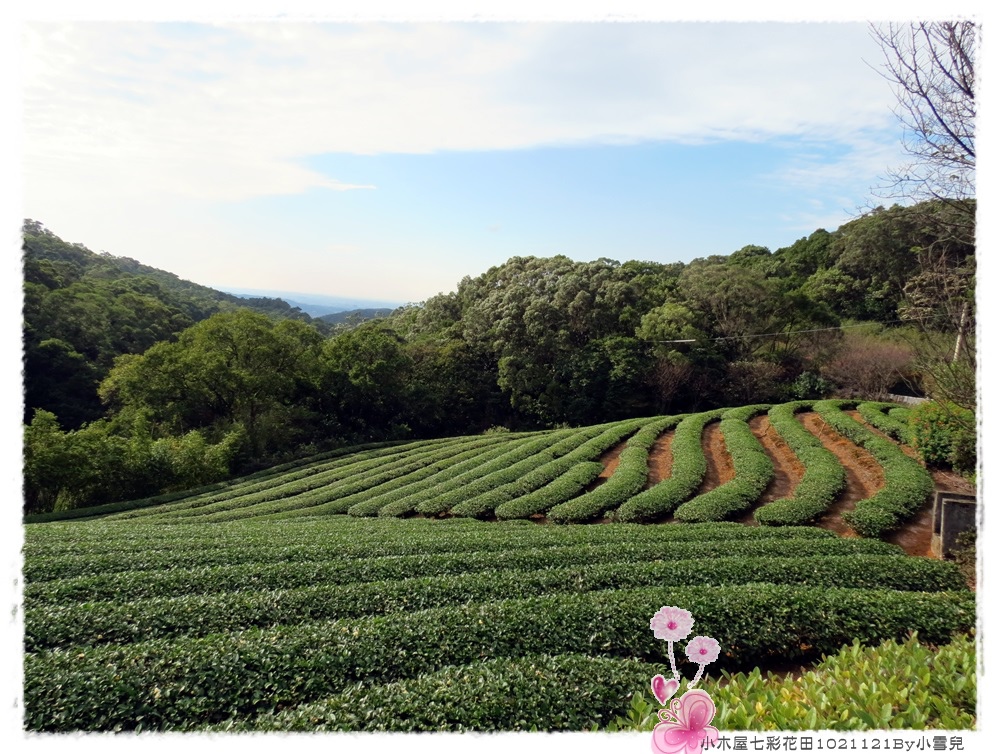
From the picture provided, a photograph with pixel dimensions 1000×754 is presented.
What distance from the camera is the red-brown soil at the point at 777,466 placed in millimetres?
12117

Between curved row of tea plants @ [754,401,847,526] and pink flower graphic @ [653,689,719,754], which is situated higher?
pink flower graphic @ [653,689,719,754]

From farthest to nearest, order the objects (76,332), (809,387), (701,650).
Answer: (76,332)
(809,387)
(701,650)

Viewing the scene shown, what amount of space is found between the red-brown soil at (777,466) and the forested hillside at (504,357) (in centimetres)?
1042

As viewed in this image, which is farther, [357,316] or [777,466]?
[357,316]

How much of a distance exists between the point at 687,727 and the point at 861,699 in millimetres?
1317

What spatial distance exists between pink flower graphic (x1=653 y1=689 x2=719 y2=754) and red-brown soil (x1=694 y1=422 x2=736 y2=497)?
33.8ft

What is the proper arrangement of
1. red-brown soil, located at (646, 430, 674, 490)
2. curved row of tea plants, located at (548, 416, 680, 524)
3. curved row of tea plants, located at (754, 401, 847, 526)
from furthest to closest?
1. red-brown soil, located at (646, 430, 674, 490)
2. curved row of tea plants, located at (548, 416, 680, 524)
3. curved row of tea plants, located at (754, 401, 847, 526)

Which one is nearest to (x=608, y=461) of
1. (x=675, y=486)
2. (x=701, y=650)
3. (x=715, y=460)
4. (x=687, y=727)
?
(x=715, y=460)

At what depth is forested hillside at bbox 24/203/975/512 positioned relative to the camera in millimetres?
25219

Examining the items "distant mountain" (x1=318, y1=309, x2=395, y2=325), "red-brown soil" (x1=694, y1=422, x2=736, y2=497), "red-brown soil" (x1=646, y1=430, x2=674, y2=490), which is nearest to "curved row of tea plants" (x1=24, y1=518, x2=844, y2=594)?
"red-brown soil" (x1=694, y1=422, x2=736, y2=497)

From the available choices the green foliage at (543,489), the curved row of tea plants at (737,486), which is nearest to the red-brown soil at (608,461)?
the green foliage at (543,489)

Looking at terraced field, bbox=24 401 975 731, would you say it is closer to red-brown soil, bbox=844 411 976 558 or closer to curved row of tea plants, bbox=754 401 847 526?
curved row of tea plants, bbox=754 401 847 526

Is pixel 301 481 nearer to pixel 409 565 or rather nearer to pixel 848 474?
pixel 409 565

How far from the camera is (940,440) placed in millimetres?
11992
